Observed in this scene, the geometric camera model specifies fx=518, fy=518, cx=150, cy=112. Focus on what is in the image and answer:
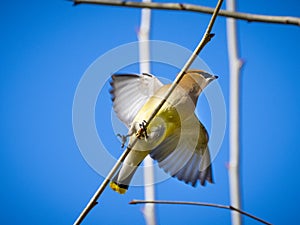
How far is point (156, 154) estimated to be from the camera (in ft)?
11.8

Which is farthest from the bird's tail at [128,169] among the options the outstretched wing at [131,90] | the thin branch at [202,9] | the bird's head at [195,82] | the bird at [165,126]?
the thin branch at [202,9]

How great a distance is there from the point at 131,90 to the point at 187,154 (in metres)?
0.69

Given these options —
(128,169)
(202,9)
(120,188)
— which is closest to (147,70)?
(128,169)

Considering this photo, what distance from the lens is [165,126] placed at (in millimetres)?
3312

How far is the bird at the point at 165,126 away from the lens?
3301 mm

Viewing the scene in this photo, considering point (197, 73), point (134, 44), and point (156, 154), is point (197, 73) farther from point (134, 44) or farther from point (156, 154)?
point (134, 44)

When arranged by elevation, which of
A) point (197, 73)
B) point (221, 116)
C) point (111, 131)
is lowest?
point (111, 131)

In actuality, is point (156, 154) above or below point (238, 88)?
below

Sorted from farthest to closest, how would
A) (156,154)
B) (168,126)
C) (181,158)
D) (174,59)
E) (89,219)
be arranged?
(89,219) < (181,158) < (156,154) < (168,126) < (174,59)

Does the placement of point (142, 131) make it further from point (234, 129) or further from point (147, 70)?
point (234, 129)

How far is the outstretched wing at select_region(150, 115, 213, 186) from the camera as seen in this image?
3.63 m

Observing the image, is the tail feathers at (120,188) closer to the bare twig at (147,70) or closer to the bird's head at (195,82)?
the bare twig at (147,70)

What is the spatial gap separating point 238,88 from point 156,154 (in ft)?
3.56

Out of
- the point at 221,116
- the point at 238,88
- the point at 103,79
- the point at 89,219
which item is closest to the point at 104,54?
the point at 103,79
